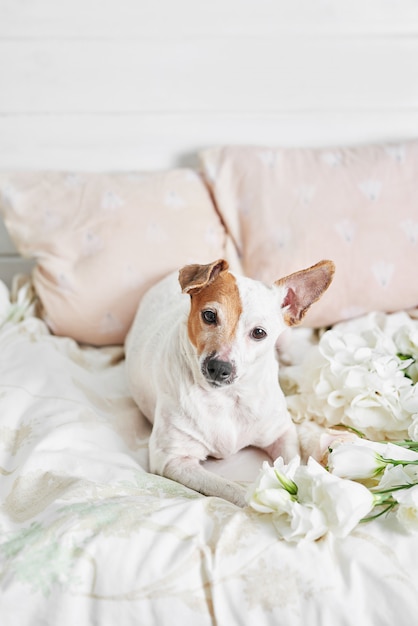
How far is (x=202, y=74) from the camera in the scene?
199 cm

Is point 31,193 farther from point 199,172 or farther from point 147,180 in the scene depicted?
point 199,172

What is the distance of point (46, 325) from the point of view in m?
1.86

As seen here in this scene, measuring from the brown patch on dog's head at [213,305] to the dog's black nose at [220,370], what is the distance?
0.01 meters

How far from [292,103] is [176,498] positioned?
4.18 ft

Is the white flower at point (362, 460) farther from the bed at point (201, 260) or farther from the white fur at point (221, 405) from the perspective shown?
the white fur at point (221, 405)

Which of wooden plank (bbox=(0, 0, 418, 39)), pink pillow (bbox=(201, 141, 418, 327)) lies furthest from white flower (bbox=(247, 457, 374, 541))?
wooden plank (bbox=(0, 0, 418, 39))

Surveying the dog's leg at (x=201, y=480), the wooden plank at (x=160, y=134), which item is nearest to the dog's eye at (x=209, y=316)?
the dog's leg at (x=201, y=480)

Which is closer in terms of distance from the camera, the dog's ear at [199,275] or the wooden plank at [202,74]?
the dog's ear at [199,275]

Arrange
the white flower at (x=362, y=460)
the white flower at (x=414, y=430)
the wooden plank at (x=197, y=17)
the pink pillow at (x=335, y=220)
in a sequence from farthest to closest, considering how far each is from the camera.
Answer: the wooden plank at (x=197, y=17) → the pink pillow at (x=335, y=220) → the white flower at (x=414, y=430) → the white flower at (x=362, y=460)

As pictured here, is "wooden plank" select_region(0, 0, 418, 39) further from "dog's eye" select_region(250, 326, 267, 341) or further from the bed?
"dog's eye" select_region(250, 326, 267, 341)

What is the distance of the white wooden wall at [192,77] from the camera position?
1953 millimetres

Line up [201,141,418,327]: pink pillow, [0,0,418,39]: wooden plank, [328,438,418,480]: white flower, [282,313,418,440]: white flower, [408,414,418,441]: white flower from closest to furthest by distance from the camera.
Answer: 1. [328,438,418,480]: white flower
2. [408,414,418,441]: white flower
3. [282,313,418,440]: white flower
4. [201,141,418,327]: pink pillow
5. [0,0,418,39]: wooden plank

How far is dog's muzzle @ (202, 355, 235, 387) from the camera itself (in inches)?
47.8

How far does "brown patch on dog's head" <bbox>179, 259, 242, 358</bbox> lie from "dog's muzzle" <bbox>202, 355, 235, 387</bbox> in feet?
0.05
